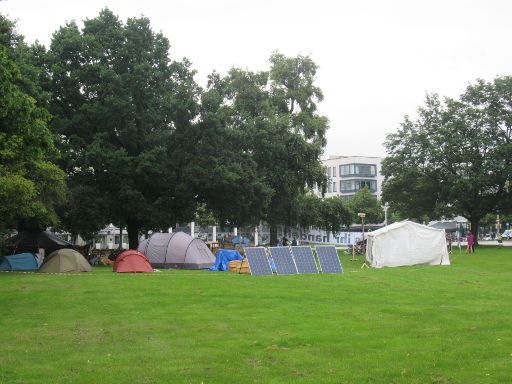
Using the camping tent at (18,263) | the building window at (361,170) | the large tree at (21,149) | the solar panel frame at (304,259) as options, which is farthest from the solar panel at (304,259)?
the building window at (361,170)

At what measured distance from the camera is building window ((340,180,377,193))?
380ft

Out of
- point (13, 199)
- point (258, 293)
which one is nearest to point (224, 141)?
point (13, 199)

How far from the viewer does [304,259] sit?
87.4ft

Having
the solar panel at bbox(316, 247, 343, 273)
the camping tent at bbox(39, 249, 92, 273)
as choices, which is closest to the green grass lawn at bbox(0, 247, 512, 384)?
the solar panel at bbox(316, 247, 343, 273)

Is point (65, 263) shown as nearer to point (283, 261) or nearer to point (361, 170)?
point (283, 261)

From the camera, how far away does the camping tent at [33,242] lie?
38.4 meters

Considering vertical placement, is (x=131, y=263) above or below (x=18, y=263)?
above

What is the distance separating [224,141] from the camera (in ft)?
135

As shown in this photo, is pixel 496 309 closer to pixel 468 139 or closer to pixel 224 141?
pixel 224 141

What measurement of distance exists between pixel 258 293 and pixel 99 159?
20589mm

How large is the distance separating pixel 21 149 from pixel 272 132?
28.0 meters

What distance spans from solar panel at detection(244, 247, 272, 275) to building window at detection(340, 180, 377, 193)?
90.5 metres

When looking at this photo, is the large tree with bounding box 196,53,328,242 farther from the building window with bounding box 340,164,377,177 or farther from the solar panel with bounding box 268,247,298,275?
the building window with bounding box 340,164,377,177

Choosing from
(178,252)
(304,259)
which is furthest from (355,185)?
(304,259)
